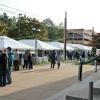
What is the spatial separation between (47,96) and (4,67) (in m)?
3.30

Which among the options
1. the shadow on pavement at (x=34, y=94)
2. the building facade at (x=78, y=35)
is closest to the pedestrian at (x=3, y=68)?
the shadow on pavement at (x=34, y=94)

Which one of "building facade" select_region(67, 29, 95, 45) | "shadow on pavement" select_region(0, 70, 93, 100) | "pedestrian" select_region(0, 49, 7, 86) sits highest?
"building facade" select_region(67, 29, 95, 45)

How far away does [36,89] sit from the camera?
1388cm

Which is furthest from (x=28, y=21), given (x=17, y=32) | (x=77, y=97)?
Result: (x=77, y=97)

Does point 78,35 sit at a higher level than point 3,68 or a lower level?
higher

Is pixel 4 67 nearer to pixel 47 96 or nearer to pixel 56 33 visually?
pixel 47 96

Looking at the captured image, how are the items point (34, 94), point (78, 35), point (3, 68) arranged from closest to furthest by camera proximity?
1. point (34, 94)
2. point (3, 68)
3. point (78, 35)

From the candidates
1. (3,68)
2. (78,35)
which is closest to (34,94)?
(3,68)

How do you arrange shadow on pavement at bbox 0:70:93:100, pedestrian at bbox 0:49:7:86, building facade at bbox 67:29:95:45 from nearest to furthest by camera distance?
shadow on pavement at bbox 0:70:93:100 < pedestrian at bbox 0:49:7:86 < building facade at bbox 67:29:95:45

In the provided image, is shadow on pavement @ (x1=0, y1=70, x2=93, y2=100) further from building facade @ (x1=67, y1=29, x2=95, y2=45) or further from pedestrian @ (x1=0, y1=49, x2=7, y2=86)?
building facade @ (x1=67, y1=29, x2=95, y2=45)

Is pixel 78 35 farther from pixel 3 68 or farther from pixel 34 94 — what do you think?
pixel 34 94

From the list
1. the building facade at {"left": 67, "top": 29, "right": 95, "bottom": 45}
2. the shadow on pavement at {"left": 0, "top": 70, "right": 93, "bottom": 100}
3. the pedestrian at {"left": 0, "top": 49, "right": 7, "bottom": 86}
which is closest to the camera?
the shadow on pavement at {"left": 0, "top": 70, "right": 93, "bottom": 100}

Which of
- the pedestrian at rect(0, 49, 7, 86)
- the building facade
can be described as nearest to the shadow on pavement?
the pedestrian at rect(0, 49, 7, 86)

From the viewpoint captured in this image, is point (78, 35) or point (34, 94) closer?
point (34, 94)
